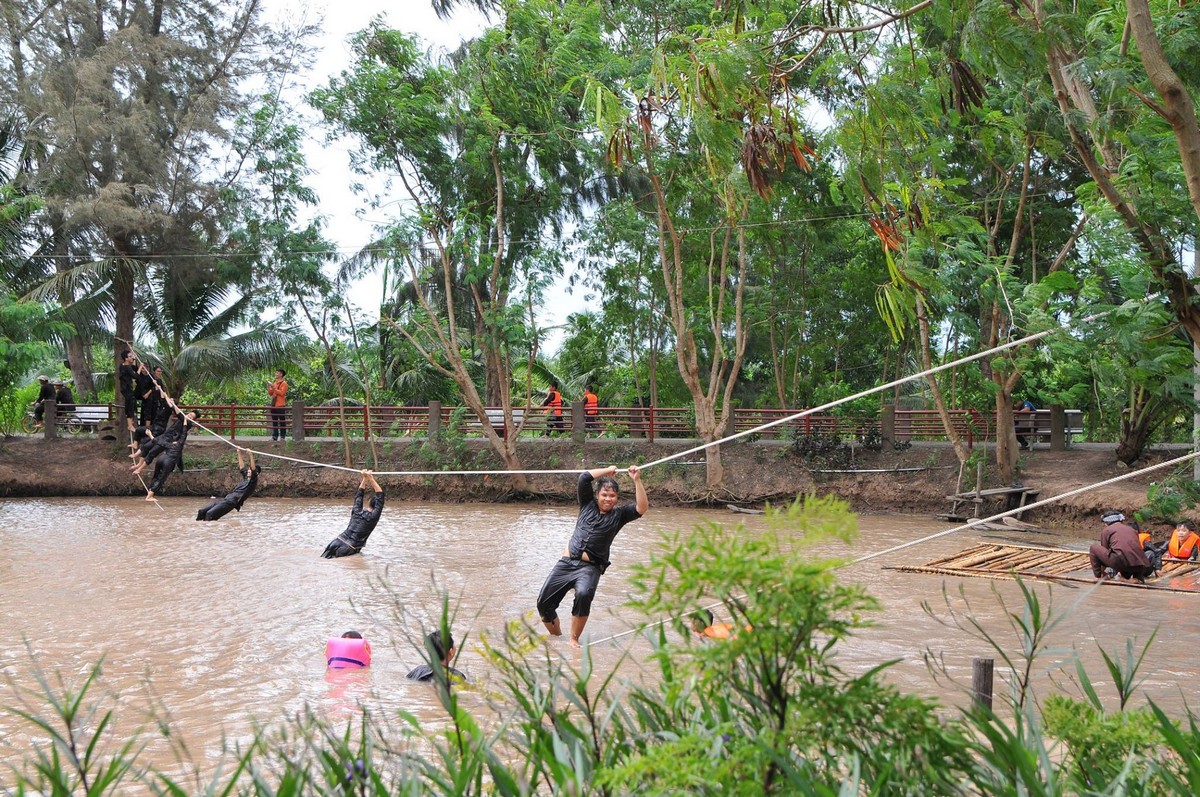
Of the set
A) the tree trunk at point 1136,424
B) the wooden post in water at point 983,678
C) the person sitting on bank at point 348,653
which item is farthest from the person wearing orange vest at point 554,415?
the wooden post in water at point 983,678

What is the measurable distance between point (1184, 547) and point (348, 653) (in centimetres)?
1027

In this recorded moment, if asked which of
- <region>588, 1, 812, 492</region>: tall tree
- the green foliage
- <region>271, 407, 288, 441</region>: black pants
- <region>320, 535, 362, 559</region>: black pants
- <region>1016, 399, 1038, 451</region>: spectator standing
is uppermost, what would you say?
<region>588, 1, 812, 492</region>: tall tree

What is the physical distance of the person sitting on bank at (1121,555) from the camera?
11.5 meters

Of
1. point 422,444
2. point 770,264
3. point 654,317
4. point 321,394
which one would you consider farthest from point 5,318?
point 770,264

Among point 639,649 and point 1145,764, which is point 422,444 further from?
point 1145,764

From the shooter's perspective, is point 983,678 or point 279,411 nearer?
point 983,678

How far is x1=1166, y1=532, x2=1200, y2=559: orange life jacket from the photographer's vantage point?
Answer: 13039mm

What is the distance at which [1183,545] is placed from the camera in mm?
13125

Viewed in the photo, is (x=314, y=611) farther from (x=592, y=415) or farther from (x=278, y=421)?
(x=278, y=421)

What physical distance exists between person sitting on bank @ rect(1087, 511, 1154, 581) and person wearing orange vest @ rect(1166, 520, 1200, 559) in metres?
1.64

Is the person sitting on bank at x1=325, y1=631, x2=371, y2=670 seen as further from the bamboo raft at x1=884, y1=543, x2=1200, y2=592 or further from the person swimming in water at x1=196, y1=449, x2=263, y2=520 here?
the bamboo raft at x1=884, y1=543, x2=1200, y2=592

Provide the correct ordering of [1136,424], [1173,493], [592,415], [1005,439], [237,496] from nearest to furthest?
[1173,493] < [237,496] < [1136,424] < [1005,439] < [592,415]

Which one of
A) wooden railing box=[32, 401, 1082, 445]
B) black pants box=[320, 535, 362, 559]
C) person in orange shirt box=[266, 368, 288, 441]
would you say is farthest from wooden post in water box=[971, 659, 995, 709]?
person in orange shirt box=[266, 368, 288, 441]

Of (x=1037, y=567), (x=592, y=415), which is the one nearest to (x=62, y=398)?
(x=592, y=415)
